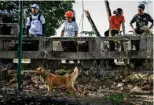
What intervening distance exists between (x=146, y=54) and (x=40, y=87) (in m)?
2.67

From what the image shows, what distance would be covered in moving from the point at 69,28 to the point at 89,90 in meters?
1.72

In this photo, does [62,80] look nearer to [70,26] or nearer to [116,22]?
[70,26]

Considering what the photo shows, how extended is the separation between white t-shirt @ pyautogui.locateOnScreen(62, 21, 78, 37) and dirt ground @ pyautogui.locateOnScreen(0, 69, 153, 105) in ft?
3.15

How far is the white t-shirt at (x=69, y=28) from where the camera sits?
947cm

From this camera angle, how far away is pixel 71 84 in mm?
7730

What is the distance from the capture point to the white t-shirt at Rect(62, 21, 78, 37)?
31.1 feet

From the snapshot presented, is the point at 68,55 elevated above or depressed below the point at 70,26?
below

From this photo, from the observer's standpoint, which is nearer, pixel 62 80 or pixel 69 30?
pixel 62 80

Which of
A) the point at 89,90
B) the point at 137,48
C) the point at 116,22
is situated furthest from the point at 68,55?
the point at 137,48

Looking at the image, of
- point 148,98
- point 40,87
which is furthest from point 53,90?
point 148,98

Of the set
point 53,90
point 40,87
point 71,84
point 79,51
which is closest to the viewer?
point 71,84

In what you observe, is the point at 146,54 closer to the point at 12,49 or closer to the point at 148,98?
the point at 148,98

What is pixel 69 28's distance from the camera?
31.3 ft

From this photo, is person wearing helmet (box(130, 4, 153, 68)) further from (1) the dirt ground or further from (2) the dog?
(2) the dog
